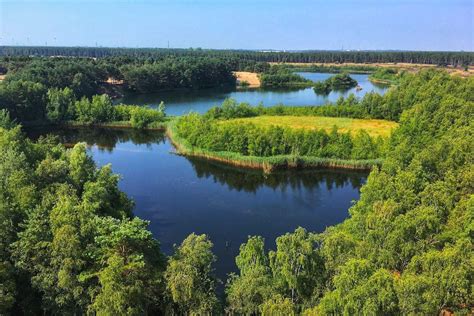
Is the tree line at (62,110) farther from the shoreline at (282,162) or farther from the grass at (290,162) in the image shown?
the grass at (290,162)

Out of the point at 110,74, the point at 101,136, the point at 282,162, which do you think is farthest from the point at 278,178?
the point at 110,74

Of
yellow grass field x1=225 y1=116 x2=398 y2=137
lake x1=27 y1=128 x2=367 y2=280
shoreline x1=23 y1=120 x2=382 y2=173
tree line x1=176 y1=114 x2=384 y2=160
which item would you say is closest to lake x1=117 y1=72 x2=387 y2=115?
yellow grass field x1=225 y1=116 x2=398 y2=137

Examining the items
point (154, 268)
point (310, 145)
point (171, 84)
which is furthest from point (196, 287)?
point (171, 84)

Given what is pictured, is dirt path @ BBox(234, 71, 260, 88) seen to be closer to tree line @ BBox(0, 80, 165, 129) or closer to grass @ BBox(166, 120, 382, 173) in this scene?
tree line @ BBox(0, 80, 165, 129)

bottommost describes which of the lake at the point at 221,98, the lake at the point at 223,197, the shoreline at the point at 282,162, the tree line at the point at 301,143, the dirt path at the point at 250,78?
the lake at the point at 223,197

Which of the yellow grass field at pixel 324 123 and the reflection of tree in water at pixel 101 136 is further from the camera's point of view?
the yellow grass field at pixel 324 123

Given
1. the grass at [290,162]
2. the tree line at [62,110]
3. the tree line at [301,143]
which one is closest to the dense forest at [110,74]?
the tree line at [62,110]

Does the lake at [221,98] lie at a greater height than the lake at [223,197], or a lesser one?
greater

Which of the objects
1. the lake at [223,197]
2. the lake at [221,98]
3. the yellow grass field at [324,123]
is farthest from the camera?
the lake at [221,98]
